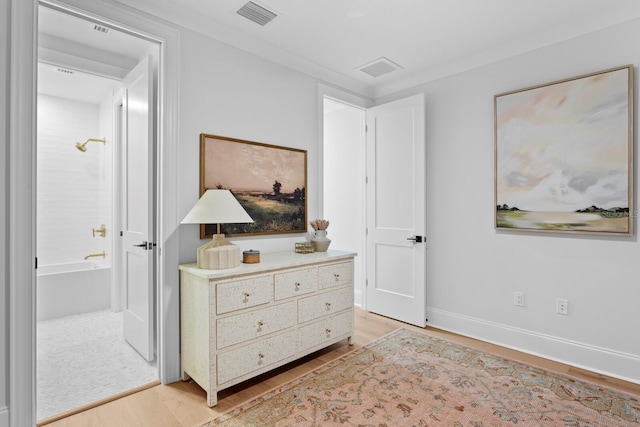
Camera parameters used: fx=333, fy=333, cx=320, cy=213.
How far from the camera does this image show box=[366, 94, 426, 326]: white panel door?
3324mm

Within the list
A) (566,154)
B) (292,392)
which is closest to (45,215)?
(292,392)

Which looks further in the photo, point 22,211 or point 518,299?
point 518,299

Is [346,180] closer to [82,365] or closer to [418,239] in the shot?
[418,239]

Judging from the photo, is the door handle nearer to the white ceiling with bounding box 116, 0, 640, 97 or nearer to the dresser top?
the dresser top

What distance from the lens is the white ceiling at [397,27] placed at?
2260mm

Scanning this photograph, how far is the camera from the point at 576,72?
253cm

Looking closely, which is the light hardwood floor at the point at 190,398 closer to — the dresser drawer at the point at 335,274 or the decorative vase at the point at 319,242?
the dresser drawer at the point at 335,274

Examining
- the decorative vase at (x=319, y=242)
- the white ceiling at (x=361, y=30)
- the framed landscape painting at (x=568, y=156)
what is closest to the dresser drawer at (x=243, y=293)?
the decorative vase at (x=319, y=242)

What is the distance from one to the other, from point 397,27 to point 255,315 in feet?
7.78

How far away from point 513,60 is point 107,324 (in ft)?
14.9

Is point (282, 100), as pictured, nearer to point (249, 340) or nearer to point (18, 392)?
point (249, 340)

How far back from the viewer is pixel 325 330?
2.68 m

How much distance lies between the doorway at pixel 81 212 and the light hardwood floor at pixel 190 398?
0.16 m

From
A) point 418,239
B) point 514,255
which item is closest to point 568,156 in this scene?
point 514,255
